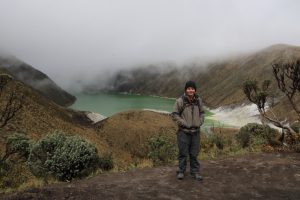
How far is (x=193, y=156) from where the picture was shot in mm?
13375

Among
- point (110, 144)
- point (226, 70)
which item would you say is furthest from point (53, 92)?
point (110, 144)

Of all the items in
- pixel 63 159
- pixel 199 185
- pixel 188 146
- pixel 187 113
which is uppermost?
pixel 187 113

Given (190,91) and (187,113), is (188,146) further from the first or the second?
(190,91)

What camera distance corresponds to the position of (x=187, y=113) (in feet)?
42.9

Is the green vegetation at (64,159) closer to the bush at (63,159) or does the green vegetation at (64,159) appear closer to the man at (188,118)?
the bush at (63,159)

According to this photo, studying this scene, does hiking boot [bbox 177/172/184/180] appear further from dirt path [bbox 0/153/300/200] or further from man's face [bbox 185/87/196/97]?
man's face [bbox 185/87/196/97]

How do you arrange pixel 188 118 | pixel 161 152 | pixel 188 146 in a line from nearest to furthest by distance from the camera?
pixel 188 118
pixel 188 146
pixel 161 152

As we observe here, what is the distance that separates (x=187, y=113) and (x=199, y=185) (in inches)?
81.3

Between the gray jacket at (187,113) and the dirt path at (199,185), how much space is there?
161 centimetres

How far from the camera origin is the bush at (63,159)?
49.4 feet

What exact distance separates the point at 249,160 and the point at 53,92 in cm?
17006

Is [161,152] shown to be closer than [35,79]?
Yes

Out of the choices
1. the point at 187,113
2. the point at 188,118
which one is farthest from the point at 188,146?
the point at 187,113

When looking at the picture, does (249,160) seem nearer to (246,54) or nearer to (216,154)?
(216,154)
